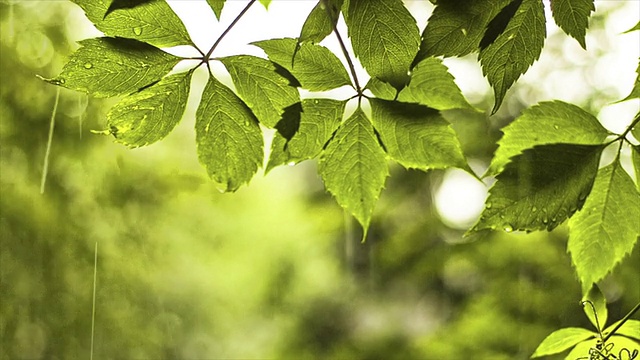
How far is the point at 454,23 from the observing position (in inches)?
7.2

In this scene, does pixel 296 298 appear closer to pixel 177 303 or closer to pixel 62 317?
pixel 177 303

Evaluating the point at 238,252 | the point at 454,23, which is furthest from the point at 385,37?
the point at 238,252

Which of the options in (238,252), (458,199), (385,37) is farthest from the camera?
(238,252)

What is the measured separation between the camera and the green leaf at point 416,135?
21 cm

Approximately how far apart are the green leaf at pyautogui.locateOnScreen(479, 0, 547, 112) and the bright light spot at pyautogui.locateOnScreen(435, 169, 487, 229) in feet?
5.48

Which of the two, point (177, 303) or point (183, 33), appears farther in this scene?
point (177, 303)

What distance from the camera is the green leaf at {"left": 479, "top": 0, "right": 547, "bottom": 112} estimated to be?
191 mm

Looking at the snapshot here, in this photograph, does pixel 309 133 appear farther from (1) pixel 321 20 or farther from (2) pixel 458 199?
(2) pixel 458 199

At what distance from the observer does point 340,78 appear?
21 cm

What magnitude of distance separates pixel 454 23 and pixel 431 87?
0.03 m

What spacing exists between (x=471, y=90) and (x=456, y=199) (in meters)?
0.50

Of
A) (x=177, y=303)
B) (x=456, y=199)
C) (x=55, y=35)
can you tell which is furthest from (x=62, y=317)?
(x=456, y=199)

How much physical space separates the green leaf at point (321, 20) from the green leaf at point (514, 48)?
0.16ft

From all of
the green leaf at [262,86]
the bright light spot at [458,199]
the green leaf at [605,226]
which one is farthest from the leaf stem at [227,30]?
the bright light spot at [458,199]
